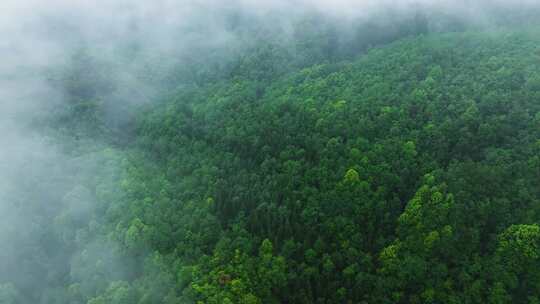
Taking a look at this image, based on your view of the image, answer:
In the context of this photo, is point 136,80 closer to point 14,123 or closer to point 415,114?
point 14,123

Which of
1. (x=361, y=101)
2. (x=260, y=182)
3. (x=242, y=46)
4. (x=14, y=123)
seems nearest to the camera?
(x=260, y=182)

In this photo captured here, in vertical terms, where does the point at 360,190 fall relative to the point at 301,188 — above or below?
below

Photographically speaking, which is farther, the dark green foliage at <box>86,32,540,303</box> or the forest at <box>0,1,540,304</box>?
the forest at <box>0,1,540,304</box>

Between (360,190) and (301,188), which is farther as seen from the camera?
(301,188)

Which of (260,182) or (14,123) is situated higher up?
(14,123)

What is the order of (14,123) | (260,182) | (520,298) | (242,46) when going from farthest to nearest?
(242,46), (14,123), (260,182), (520,298)

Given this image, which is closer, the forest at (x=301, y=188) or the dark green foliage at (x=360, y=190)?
the dark green foliage at (x=360, y=190)

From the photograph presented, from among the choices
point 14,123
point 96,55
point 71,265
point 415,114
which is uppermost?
point 96,55

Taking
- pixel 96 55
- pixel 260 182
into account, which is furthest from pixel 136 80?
pixel 260 182
